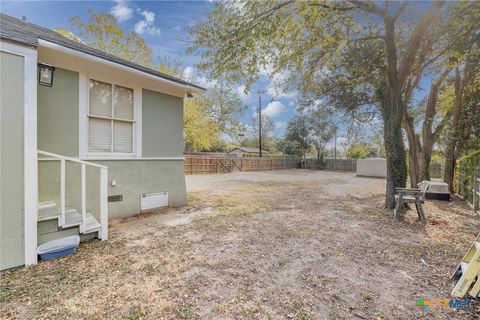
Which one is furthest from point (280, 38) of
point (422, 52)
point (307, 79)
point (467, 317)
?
point (467, 317)

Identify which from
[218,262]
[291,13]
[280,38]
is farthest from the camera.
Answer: [280,38]

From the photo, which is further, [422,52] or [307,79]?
[307,79]

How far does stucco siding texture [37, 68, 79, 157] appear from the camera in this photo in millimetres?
3670

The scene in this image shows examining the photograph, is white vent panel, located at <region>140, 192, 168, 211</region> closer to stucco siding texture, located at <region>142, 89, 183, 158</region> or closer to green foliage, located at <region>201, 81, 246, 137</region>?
stucco siding texture, located at <region>142, 89, 183, 158</region>

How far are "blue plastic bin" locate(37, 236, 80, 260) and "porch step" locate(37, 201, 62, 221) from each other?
314 millimetres

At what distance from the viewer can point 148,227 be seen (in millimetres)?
4172

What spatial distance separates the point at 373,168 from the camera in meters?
16.9

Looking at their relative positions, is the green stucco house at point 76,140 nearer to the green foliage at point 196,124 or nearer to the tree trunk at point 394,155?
the tree trunk at point 394,155

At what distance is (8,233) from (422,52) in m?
9.08

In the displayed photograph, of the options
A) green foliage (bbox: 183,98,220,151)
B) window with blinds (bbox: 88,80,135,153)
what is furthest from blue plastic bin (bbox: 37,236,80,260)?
green foliage (bbox: 183,98,220,151)

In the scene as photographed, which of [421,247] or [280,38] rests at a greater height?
[280,38]

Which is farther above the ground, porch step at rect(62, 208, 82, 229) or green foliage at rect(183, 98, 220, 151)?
green foliage at rect(183, 98, 220, 151)

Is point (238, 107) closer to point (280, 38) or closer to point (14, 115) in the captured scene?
point (280, 38)

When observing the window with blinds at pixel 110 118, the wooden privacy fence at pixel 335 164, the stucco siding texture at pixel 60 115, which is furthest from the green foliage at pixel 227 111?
the stucco siding texture at pixel 60 115
